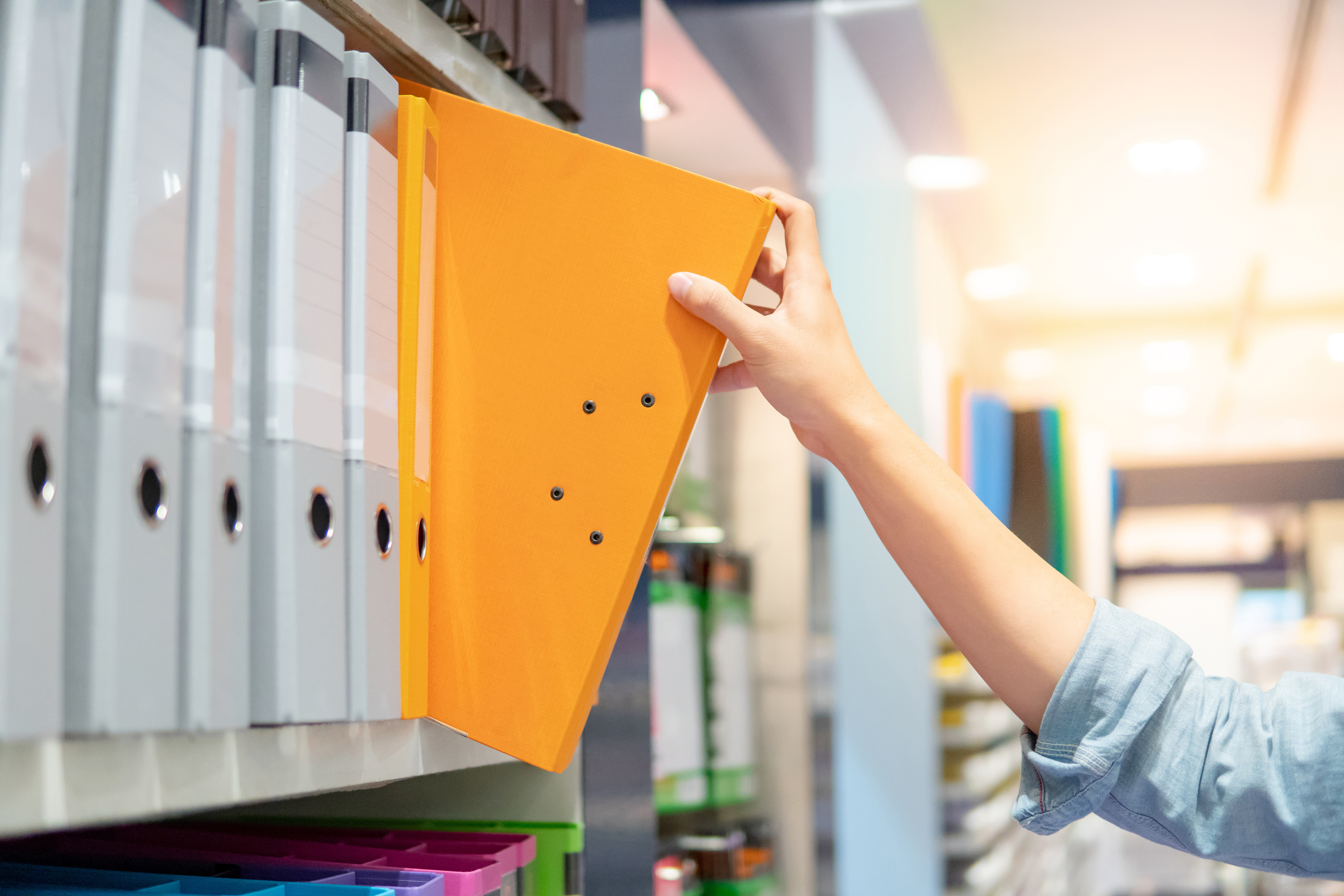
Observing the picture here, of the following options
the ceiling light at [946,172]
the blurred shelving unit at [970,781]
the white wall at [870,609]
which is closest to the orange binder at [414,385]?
the white wall at [870,609]

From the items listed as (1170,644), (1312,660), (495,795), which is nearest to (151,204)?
(495,795)

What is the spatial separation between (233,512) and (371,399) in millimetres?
126

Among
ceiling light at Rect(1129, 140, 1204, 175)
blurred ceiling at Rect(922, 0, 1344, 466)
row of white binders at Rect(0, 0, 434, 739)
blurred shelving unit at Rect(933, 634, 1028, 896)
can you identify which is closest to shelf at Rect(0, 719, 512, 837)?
row of white binders at Rect(0, 0, 434, 739)

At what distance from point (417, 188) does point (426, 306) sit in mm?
76

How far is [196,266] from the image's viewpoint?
1.58 feet

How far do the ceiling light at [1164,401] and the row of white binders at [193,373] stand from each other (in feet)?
22.8

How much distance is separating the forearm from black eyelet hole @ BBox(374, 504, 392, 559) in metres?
0.34

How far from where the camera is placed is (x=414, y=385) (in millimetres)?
668

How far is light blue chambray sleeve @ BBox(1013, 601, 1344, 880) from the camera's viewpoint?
2.48 feet

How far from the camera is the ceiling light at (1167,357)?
6.27 meters

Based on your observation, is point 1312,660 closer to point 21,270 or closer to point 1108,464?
point 1108,464

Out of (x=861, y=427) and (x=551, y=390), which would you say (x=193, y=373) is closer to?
(x=551, y=390)

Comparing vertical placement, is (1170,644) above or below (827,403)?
below

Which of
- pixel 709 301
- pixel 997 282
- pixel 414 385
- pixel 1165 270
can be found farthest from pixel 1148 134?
pixel 414 385
